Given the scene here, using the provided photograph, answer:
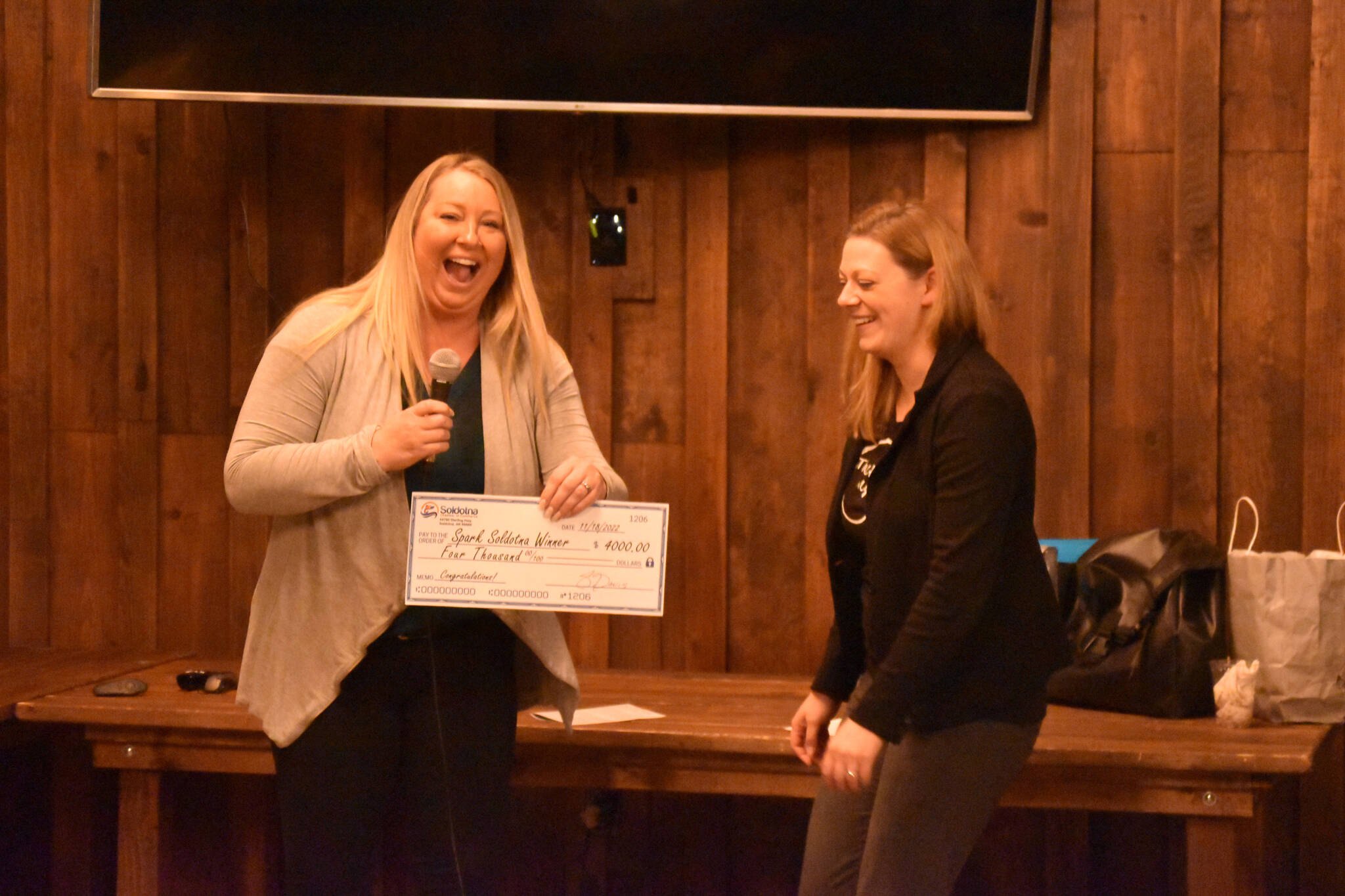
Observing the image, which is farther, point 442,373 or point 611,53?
point 611,53

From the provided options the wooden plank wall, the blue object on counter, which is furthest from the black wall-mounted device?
the blue object on counter

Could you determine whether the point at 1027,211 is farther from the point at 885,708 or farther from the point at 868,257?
the point at 885,708

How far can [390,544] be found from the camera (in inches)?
74.5

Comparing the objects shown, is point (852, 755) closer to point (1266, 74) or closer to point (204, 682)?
point (204, 682)

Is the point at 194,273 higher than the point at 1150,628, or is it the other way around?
the point at 194,273

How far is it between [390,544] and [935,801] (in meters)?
0.87

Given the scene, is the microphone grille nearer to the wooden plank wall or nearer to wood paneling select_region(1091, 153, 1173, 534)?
the wooden plank wall

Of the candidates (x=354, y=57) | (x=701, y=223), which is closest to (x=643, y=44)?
(x=701, y=223)

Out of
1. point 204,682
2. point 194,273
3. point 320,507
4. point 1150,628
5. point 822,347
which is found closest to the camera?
point 320,507

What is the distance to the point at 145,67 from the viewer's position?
3.09 m

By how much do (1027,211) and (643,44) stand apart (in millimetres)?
1017

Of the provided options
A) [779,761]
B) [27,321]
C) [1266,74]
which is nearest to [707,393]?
[779,761]

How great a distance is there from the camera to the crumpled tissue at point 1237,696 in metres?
2.56

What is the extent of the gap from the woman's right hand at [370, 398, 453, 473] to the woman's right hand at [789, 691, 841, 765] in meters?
0.73
